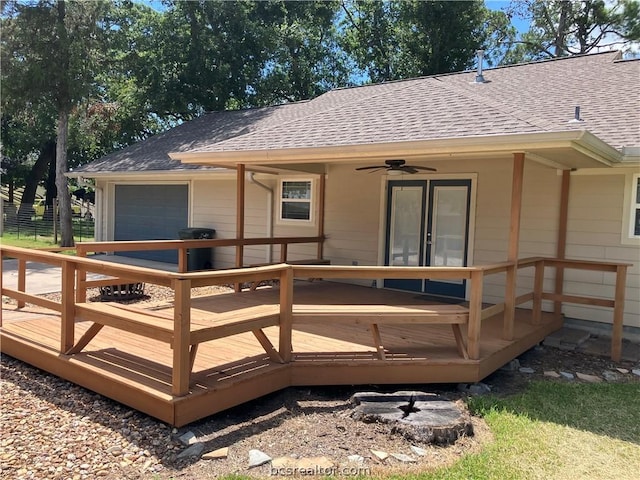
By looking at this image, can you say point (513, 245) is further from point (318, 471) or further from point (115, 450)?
point (115, 450)

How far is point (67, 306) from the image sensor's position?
4.56 meters

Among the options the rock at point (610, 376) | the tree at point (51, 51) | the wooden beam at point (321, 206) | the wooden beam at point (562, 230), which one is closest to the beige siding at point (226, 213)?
the wooden beam at point (321, 206)

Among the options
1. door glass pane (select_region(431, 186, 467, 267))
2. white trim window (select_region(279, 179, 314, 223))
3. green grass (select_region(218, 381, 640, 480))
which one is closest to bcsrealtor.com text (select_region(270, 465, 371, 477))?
green grass (select_region(218, 381, 640, 480))

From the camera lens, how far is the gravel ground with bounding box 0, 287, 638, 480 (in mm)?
3229

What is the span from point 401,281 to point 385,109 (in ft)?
9.83

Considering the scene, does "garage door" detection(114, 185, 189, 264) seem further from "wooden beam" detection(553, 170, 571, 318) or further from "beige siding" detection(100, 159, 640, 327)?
"wooden beam" detection(553, 170, 571, 318)

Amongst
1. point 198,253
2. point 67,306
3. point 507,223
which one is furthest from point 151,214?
point 507,223

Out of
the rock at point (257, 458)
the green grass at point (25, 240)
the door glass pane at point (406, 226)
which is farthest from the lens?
the green grass at point (25, 240)

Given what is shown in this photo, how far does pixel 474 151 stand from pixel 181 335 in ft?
11.3

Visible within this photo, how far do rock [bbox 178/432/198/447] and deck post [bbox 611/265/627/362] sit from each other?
4781 millimetres

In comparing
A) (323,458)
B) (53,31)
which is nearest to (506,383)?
(323,458)

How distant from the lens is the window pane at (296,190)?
9.77 m

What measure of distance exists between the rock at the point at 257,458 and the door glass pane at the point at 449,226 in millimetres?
5240

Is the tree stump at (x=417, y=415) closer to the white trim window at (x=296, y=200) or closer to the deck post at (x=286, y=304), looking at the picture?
the deck post at (x=286, y=304)
